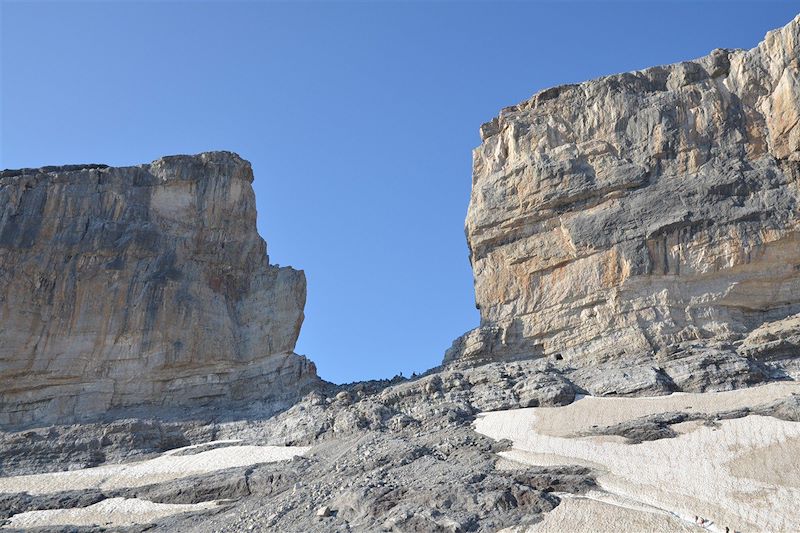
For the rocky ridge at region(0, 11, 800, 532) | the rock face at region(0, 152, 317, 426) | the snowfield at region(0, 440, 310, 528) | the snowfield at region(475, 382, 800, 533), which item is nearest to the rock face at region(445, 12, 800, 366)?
the rocky ridge at region(0, 11, 800, 532)

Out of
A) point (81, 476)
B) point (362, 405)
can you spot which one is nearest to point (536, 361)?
point (362, 405)

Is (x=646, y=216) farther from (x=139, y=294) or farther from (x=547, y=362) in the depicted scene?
(x=139, y=294)

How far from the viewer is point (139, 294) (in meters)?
46.4

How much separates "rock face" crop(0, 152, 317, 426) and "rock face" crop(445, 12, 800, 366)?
36.8ft

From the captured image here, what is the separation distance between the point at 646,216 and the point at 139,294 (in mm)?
26697

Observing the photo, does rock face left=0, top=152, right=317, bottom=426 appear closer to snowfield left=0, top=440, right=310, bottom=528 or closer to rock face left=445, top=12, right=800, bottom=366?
snowfield left=0, top=440, right=310, bottom=528

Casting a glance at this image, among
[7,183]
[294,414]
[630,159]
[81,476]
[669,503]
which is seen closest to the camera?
[669,503]

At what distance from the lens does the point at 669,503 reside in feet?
92.0

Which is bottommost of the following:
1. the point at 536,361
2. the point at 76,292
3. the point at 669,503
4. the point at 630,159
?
the point at 669,503

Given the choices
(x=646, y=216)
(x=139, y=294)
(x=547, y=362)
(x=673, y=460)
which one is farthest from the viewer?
(x=139, y=294)

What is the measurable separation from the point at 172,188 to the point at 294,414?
1656 centimetres

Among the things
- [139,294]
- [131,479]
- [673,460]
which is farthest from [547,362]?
[139,294]

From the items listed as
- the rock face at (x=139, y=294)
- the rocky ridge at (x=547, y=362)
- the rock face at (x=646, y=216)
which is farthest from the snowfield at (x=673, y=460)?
the rock face at (x=139, y=294)

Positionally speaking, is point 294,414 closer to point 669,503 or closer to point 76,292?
point 76,292
